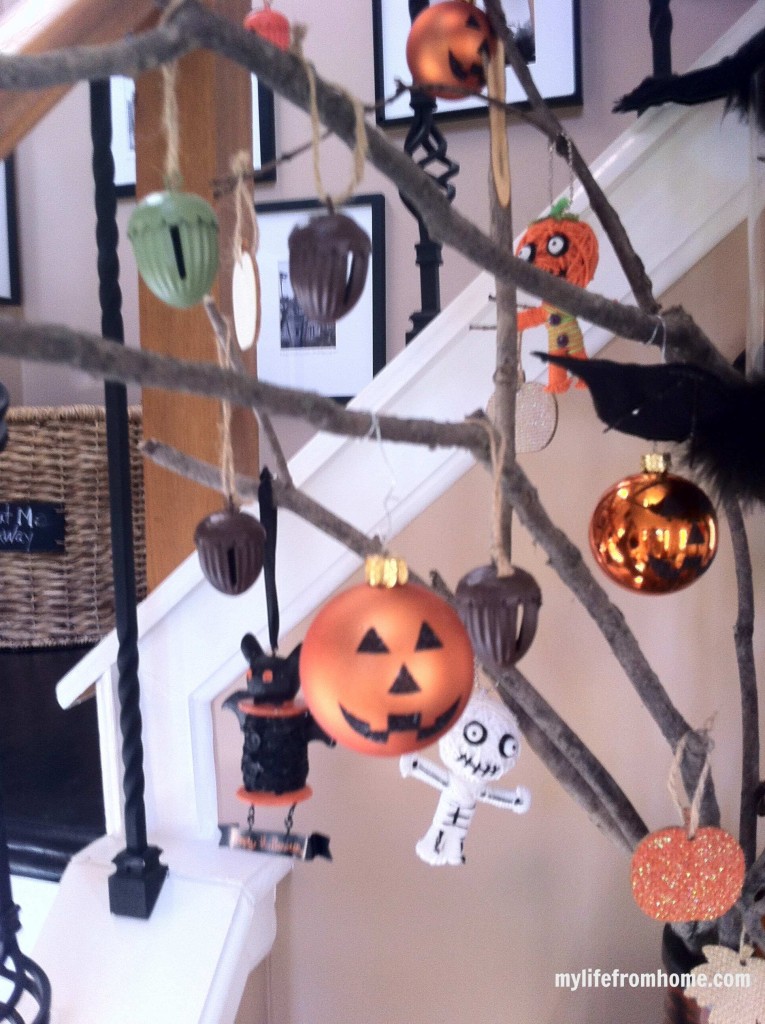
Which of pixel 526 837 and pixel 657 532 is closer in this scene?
pixel 657 532

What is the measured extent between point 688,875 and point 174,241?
1.95 feet

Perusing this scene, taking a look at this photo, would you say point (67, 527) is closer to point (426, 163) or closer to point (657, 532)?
point (426, 163)

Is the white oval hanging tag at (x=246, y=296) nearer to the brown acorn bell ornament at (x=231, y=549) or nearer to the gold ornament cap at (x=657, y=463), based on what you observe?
the brown acorn bell ornament at (x=231, y=549)

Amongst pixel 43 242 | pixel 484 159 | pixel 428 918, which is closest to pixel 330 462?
pixel 428 918

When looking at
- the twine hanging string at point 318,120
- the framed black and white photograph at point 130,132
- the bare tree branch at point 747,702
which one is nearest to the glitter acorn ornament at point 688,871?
the bare tree branch at point 747,702

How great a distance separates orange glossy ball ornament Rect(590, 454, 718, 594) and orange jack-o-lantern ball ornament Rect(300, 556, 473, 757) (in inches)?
8.1

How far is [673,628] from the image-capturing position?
83 cm

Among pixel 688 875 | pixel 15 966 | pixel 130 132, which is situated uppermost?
pixel 130 132

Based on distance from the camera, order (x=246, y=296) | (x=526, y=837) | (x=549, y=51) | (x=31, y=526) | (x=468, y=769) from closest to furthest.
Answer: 1. (x=246, y=296)
2. (x=468, y=769)
3. (x=526, y=837)
4. (x=31, y=526)
5. (x=549, y=51)

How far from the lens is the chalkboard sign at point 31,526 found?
1.33 metres

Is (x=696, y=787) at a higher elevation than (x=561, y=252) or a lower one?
lower

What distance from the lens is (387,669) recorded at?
16.4 inches

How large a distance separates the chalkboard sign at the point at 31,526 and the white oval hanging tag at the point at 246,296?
963 millimetres

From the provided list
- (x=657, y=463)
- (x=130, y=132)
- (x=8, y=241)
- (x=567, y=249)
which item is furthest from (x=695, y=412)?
(x=8, y=241)
